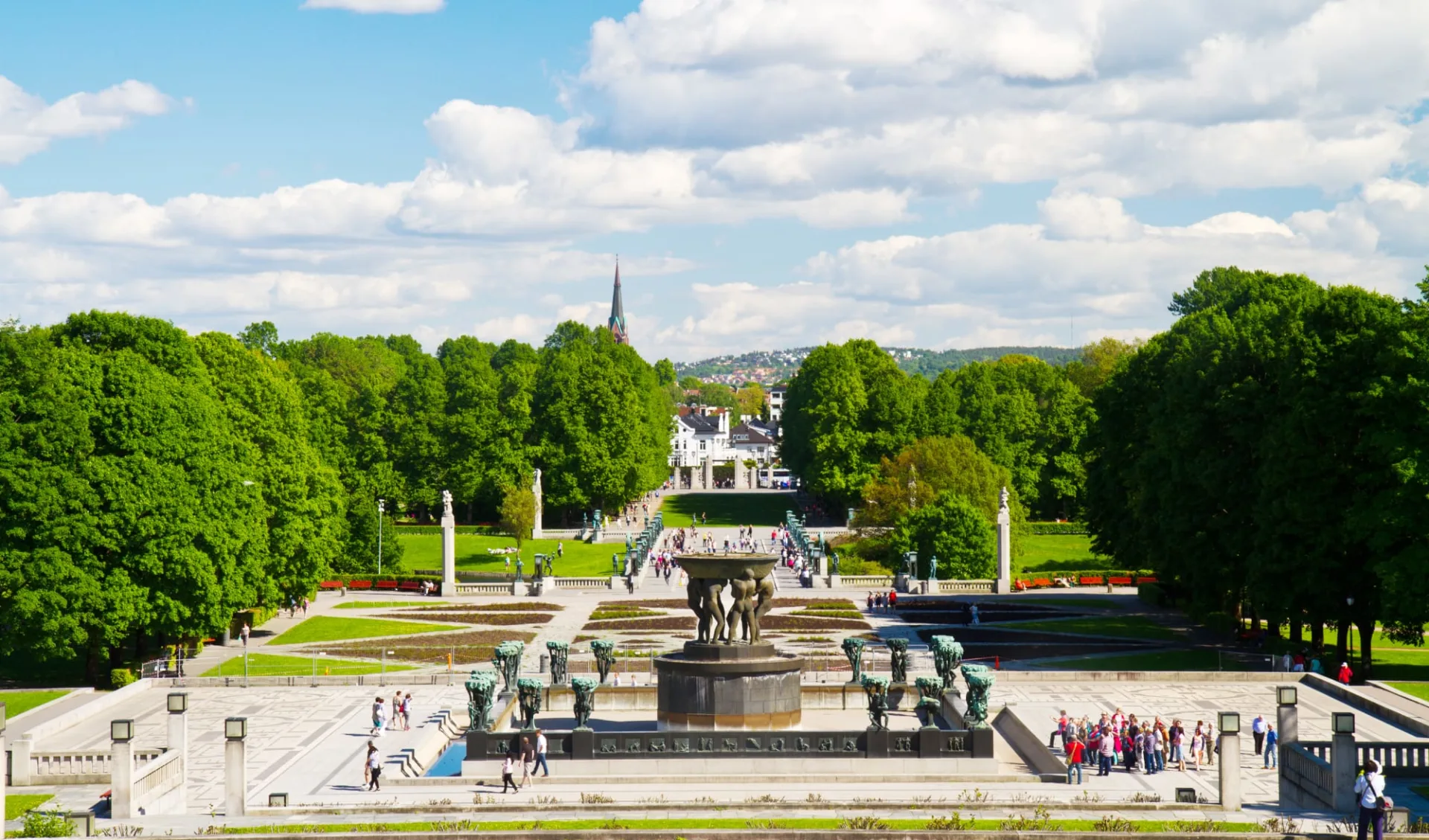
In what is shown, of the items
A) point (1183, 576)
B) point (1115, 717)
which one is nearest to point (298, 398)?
point (1183, 576)

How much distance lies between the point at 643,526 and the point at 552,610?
156 ft

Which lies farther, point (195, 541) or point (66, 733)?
point (195, 541)

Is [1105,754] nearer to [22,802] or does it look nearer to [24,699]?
[22,802]

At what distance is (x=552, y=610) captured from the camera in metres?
73.6

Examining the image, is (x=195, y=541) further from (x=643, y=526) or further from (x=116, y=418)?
(x=643, y=526)

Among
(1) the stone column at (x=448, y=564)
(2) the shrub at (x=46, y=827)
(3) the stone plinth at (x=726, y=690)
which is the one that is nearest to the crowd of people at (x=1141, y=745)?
(3) the stone plinth at (x=726, y=690)

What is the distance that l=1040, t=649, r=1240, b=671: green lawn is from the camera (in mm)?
54875

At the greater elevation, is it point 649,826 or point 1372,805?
point 1372,805

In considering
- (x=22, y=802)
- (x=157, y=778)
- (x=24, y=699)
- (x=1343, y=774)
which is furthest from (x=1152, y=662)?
(x=24, y=699)

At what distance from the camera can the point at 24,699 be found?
48375mm

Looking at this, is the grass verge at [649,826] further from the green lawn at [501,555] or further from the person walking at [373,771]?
the green lawn at [501,555]

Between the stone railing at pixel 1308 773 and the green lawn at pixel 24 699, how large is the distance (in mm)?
34553

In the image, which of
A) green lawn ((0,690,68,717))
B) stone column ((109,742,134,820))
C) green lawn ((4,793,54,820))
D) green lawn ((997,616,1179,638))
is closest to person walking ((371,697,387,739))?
green lawn ((4,793,54,820))

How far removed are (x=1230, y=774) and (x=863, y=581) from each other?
5054 centimetres
